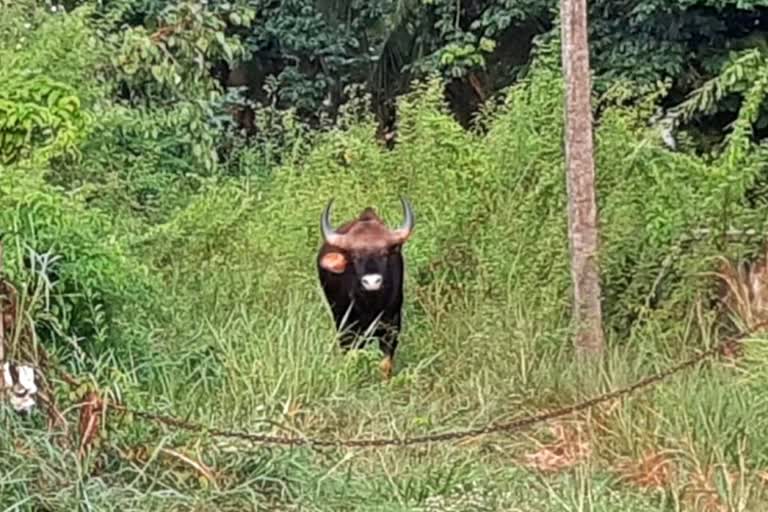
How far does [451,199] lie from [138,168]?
233 centimetres

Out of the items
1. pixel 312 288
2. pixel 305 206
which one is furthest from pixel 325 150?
pixel 312 288

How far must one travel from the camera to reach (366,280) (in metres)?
6.62

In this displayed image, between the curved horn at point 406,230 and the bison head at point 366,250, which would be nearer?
the bison head at point 366,250

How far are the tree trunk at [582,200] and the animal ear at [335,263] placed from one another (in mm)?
1159

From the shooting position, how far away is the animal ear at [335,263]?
22.1 feet

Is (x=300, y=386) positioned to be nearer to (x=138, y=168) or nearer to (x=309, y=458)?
(x=309, y=458)

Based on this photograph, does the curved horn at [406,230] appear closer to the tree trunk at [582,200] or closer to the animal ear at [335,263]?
the animal ear at [335,263]

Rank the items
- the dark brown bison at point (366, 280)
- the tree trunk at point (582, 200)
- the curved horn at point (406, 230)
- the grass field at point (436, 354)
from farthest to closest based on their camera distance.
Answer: the curved horn at point (406, 230) < the dark brown bison at point (366, 280) < the tree trunk at point (582, 200) < the grass field at point (436, 354)

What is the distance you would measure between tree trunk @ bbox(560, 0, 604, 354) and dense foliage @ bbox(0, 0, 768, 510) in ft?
0.63

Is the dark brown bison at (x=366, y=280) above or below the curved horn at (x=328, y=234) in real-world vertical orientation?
below

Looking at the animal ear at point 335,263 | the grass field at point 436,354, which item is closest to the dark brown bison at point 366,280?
the animal ear at point 335,263

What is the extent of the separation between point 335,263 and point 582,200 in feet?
4.22

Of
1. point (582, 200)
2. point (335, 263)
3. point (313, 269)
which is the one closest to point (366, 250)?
point (335, 263)

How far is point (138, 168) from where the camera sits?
359 inches
